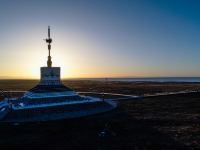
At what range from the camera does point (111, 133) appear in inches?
929

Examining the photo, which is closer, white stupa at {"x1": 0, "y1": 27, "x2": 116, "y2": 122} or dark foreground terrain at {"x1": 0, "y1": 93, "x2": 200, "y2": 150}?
dark foreground terrain at {"x1": 0, "y1": 93, "x2": 200, "y2": 150}

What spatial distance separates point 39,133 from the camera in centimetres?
2375

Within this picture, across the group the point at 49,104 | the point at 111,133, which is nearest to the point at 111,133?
the point at 111,133

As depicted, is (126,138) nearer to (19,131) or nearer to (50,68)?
(19,131)

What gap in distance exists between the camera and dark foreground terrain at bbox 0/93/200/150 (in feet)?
66.9

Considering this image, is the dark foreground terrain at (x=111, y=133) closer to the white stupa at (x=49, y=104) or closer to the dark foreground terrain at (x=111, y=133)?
the dark foreground terrain at (x=111, y=133)

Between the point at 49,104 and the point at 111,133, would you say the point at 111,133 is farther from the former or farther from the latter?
the point at 49,104

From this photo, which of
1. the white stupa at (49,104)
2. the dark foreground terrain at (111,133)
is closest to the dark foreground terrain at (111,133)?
the dark foreground terrain at (111,133)

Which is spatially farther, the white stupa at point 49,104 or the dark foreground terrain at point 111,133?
the white stupa at point 49,104

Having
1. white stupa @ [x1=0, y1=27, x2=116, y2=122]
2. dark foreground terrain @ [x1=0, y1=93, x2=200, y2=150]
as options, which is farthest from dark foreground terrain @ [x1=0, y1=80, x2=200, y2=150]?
white stupa @ [x1=0, y1=27, x2=116, y2=122]

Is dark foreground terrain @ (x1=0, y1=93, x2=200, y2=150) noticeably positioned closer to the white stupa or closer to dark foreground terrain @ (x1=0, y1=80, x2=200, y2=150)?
dark foreground terrain @ (x1=0, y1=80, x2=200, y2=150)

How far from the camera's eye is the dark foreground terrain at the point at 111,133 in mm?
20391

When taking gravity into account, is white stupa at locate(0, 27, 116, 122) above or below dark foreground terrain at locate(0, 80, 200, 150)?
above

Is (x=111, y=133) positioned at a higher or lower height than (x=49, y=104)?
lower
